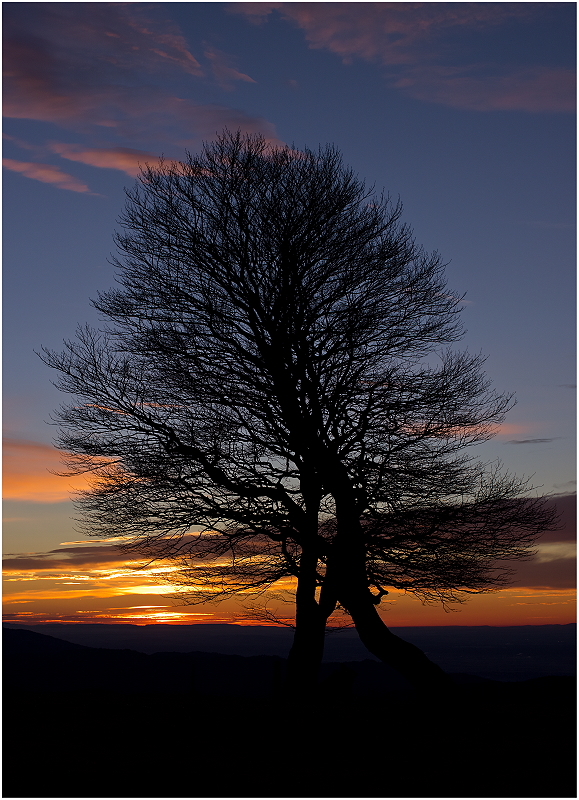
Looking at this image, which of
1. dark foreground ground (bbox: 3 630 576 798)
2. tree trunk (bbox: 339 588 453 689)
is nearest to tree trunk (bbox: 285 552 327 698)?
dark foreground ground (bbox: 3 630 576 798)

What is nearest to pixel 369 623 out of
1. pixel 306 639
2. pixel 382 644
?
pixel 382 644

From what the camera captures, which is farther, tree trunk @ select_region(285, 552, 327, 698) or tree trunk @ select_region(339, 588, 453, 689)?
tree trunk @ select_region(339, 588, 453, 689)

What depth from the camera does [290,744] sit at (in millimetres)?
12812

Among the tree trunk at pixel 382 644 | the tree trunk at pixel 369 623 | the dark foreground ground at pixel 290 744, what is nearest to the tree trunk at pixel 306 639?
the dark foreground ground at pixel 290 744

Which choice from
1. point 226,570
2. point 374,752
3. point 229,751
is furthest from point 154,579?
point 374,752

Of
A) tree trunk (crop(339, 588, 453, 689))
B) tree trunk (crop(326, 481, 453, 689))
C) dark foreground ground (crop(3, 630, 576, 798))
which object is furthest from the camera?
tree trunk (crop(339, 588, 453, 689))

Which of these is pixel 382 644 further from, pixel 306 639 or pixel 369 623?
pixel 306 639

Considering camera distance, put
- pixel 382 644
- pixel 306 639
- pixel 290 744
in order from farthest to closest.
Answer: pixel 382 644 → pixel 306 639 → pixel 290 744

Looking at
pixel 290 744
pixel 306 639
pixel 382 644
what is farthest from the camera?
pixel 382 644

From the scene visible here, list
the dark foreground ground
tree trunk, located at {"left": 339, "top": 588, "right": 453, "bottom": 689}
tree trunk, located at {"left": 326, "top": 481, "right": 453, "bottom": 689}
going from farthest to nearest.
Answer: tree trunk, located at {"left": 339, "top": 588, "right": 453, "bottom": 689}, tree trunk, located at {"left": 326, "top": 481, "right": 453, "bottom": 689}, the dark foreground ground

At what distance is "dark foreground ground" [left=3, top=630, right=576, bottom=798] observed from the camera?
10711 mm

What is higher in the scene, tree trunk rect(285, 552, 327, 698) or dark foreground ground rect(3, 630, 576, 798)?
tree trunk rect(285, 552, 327, 698)

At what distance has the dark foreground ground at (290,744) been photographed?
1071 centimetres

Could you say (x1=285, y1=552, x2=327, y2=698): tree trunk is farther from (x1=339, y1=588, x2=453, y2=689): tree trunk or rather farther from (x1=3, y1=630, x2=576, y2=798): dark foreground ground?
(x1=339, y1=588, x2=453, y2=689): tree trunk
